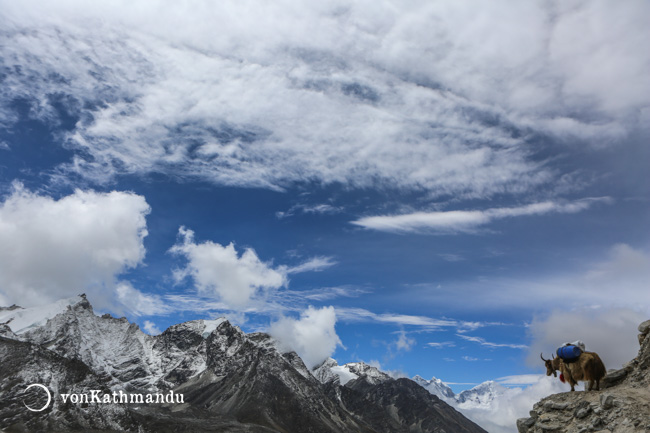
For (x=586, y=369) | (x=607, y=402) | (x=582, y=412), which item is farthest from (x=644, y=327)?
(x=582, y=412)

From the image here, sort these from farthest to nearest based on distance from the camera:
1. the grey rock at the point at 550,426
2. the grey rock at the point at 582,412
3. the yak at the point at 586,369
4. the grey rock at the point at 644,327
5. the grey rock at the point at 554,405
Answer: the grey rock at the point at 644,327
the yak at the point at 586,369
the grey rock at the point at 554,405
the grey rock at the point at 550,426
the grey rock at the point at 582,412

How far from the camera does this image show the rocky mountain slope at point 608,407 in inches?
880

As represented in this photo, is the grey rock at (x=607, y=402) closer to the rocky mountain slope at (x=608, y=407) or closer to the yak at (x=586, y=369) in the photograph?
the rocky mountain slope at (x=608, y=407)

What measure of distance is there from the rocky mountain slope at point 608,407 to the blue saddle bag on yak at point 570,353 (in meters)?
2.05

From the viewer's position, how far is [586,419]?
2416 cm

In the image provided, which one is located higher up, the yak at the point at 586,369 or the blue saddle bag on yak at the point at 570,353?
the blue saddle bag on yak at the point at 570,353

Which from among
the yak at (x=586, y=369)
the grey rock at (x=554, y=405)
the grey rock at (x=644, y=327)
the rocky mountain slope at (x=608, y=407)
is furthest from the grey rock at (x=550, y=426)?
the grey rock at (x=644, y=327)

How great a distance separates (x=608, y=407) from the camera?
2347 centimetres

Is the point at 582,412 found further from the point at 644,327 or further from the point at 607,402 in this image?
the point at 644,327

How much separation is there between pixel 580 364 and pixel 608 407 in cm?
393

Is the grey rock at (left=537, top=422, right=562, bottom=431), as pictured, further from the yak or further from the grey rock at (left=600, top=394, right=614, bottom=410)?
the yak

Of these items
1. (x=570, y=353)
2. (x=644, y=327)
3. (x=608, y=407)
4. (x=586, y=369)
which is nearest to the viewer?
(x=608, y=407)

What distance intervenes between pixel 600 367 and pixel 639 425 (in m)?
5.64

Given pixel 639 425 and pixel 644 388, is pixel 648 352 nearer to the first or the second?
pixel 644 388
